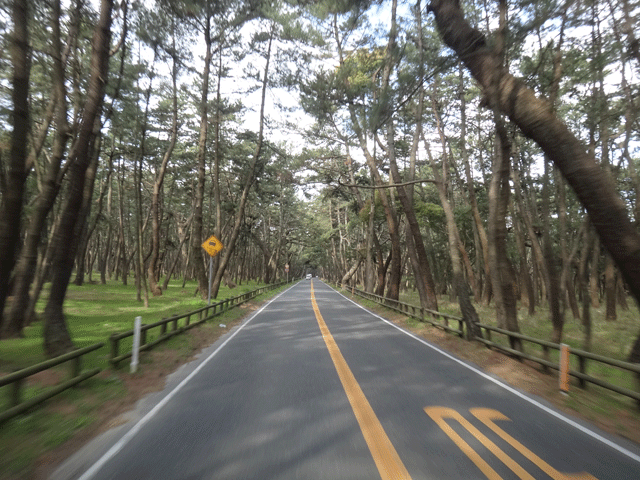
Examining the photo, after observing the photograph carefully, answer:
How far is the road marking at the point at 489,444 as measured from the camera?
368 cm

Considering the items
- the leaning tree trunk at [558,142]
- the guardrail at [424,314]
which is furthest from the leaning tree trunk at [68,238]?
the guardrail at [424,314]

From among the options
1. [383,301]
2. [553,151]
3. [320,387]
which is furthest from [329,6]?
[383,301]

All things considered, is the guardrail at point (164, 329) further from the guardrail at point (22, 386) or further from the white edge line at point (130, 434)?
the white edge line at point (130, 434)

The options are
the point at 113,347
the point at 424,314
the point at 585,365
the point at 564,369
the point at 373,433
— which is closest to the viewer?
the point at 373,433

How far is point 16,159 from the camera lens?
652cm

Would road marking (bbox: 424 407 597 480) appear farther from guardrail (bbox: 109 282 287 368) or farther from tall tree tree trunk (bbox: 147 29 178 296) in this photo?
tall tree tree trunk (bbox: 147 29 178 296)

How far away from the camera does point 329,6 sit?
1039 centimetres

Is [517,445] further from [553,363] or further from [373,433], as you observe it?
[553,363]

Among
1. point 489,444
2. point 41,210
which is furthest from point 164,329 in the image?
point 489,444

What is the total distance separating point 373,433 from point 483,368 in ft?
15.2

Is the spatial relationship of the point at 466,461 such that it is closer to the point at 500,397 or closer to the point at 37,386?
the point at 500,397

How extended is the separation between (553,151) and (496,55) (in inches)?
97.0

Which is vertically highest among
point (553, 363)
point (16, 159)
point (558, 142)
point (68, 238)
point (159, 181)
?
point (159, 181)

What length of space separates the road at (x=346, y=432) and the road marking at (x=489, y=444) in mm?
15
